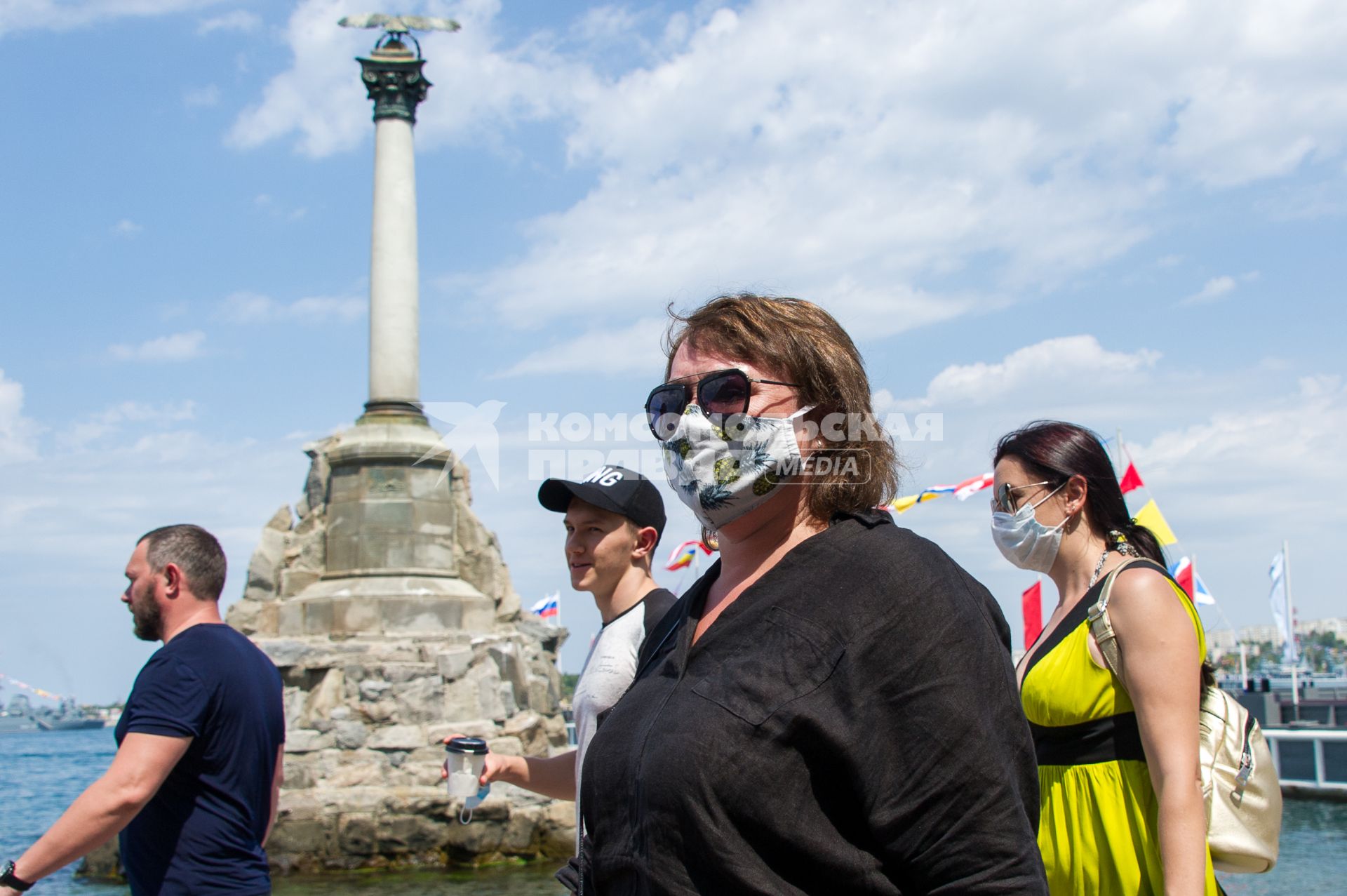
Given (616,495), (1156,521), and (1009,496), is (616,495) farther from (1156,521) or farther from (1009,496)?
(1156,521)

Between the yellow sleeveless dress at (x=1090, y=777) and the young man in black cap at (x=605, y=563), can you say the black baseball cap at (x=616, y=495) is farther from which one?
the yellow sleeveless dress at (x=1090, y=777)

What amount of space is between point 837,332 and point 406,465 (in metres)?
14.5

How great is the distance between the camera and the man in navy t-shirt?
3.71 metres

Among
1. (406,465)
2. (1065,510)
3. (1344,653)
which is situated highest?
(406,465)

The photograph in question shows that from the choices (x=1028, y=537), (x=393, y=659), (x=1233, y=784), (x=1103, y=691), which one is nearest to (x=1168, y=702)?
(x=1103, y=691)

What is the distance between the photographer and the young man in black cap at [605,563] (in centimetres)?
374

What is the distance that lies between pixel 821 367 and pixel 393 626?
13.8 metres

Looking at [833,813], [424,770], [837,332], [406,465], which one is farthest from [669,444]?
[406,465]

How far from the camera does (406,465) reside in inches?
636

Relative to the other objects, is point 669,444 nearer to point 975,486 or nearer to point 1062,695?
point 1062,695

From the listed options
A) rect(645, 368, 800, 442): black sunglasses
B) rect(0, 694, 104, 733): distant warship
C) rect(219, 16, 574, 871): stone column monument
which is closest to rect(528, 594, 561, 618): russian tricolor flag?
rect(219, 16, 574, 871): stone column monument

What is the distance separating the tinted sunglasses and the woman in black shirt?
143cm

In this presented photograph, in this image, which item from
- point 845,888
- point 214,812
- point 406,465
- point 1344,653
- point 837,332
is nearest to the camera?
point 845,888

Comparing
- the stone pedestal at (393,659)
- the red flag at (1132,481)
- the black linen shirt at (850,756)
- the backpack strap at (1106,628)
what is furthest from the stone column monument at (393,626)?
the black linen shirt at (850,756)
